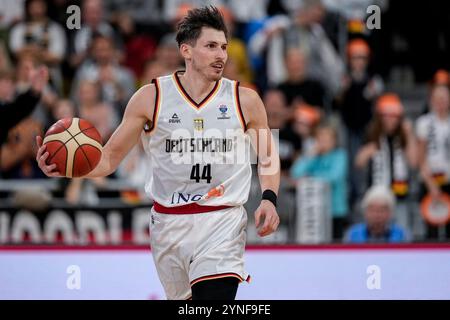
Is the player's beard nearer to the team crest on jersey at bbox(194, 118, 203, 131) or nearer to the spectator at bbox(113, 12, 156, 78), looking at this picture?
the team crest on jersey at bbox(194, 118, 203, 131)

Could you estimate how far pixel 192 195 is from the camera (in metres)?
7.64

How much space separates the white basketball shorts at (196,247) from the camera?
7500 millimetres

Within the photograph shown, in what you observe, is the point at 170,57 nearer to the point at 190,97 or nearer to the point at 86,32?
the point at 86,32

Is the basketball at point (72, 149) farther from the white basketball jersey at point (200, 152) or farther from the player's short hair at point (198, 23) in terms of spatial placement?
the player's short hair at point (198, 23)

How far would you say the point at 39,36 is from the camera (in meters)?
14.7

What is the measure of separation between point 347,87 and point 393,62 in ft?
4.73

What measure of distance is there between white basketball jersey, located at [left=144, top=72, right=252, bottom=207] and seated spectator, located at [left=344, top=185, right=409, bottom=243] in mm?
4003

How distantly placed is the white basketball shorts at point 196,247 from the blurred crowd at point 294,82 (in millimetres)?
4354

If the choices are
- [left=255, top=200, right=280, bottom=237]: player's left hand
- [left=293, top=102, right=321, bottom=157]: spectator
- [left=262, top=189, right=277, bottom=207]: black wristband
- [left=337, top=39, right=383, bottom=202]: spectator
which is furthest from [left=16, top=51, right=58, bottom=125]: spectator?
[left=255, top=200, right=280, bottom=237]: player's left hand

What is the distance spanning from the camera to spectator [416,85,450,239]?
13.3 meters

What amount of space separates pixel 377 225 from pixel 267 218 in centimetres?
443

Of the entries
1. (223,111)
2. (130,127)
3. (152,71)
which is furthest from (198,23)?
(152,71)

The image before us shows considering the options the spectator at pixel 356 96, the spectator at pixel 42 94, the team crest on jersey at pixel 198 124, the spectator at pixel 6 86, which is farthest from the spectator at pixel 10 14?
the team crest on jersey at pixel 198 124
